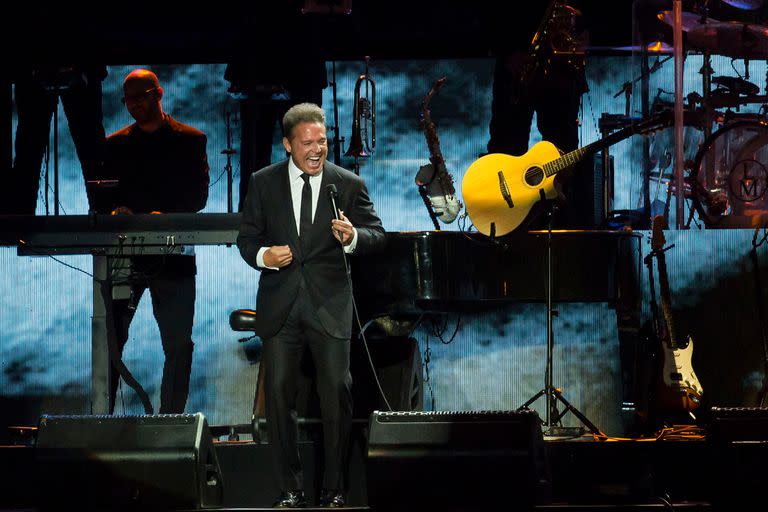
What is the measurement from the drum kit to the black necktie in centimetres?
310

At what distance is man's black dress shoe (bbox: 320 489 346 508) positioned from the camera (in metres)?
4.38

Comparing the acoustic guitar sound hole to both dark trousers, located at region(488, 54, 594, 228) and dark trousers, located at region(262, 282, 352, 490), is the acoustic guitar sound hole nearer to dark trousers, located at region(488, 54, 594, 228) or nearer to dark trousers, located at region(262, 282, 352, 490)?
dark trousers, located at region(488, 54, 594, 228)

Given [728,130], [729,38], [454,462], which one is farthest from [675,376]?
[729,38]

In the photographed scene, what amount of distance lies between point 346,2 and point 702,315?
3.25 m

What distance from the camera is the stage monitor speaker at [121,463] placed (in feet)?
13.3

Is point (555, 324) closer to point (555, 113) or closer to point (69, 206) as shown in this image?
point (555, 113)

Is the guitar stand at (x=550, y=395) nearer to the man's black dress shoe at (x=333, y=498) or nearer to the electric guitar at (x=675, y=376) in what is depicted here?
the electric guitar at (x=675, y=376)

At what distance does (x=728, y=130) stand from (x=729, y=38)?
2.34 ft

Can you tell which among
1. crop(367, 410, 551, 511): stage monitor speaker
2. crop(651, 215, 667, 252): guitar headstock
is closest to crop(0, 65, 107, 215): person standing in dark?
crop(651, 215, 667, 252): guitar headstock

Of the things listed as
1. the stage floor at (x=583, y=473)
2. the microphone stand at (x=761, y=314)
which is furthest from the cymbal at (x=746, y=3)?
the stage floor at (x=583, y=473)

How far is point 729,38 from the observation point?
6.85 m

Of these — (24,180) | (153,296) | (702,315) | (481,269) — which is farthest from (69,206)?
(702,315)

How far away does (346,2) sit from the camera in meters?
6.99

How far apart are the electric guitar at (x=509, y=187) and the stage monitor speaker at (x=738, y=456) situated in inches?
70.6
